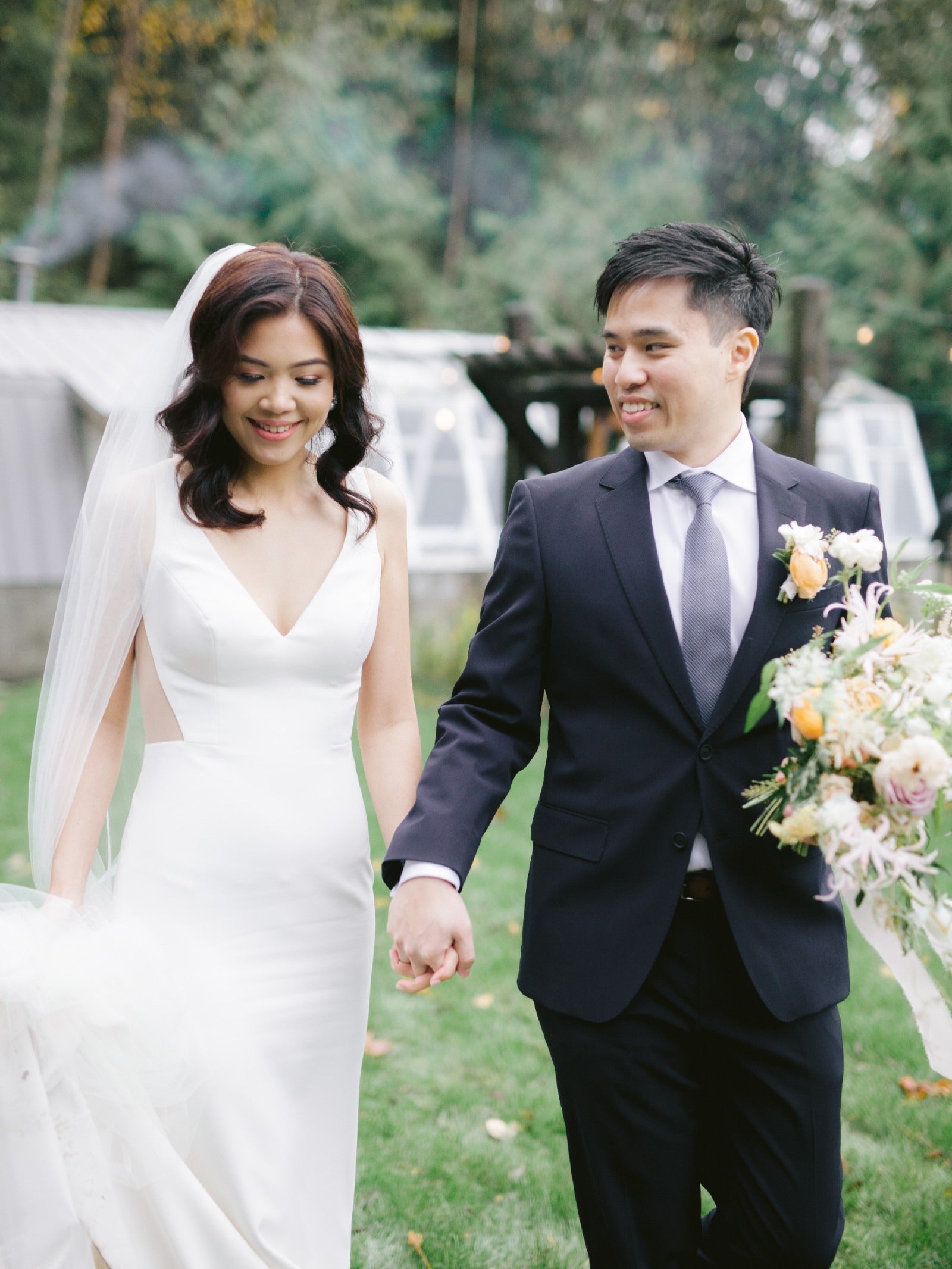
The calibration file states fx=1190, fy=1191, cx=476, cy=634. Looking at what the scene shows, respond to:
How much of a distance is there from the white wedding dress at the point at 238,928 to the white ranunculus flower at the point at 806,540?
40.6 inches

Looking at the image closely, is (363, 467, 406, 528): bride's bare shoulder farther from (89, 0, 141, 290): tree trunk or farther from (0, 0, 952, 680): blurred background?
(89, 0, 141, 290): tree trunk

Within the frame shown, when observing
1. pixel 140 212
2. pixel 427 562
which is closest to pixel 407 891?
pixel 427 562

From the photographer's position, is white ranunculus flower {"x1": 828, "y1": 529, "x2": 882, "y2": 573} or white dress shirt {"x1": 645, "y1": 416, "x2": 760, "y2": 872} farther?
white dress shirt {"x1": 645, "y1": 416, "x2": 760, "y2": 872}

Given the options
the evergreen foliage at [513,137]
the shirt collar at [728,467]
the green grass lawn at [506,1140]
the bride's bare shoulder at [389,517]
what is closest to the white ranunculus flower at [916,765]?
the shirt collar at [728,467]

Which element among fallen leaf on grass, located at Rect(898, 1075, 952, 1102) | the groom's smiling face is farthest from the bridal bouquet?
fallen leaf on grass, located at Rect(898, 1075, 952, 1102)

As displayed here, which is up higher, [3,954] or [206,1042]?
[3,954]

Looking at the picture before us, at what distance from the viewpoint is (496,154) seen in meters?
29.0

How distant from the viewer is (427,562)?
13180 millimetres

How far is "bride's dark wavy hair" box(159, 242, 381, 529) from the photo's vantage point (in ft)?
8.48

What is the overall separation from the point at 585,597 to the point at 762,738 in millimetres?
447

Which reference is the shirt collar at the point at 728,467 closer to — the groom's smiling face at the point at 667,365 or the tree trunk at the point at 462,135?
the groom's smiling face at the point at 667,365

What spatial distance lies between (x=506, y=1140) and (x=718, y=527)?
2418mm

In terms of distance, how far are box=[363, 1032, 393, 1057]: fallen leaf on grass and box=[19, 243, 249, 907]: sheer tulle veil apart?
6.43ft

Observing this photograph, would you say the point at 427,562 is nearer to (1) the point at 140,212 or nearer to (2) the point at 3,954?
(2) the point at 3,954
